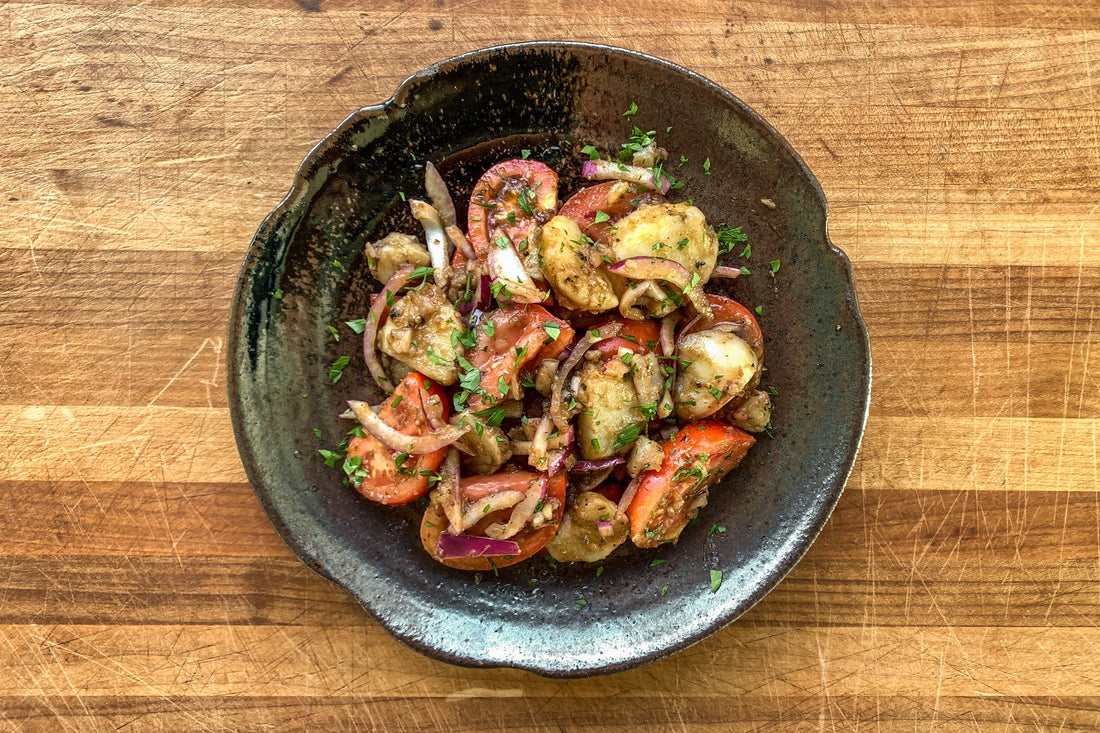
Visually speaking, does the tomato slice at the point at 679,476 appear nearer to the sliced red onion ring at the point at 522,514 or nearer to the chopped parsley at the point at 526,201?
the sliced red onion ring at the point at 522,514

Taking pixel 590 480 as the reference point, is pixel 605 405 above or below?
above

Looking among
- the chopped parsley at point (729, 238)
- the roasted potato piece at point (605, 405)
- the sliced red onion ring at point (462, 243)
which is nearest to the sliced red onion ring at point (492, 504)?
the roasted potato piece at point (605, 405)

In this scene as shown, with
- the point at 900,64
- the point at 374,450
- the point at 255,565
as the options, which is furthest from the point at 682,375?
the point at 255,565

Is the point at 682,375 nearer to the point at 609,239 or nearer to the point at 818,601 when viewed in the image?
the point at 609,239

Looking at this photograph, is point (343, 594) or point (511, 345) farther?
point (343, 594)

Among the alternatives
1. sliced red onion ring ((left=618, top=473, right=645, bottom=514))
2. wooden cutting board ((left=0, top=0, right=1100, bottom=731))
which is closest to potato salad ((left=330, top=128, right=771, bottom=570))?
sliced red onion ring ((left=618, top=473, right=645, bottom=514))

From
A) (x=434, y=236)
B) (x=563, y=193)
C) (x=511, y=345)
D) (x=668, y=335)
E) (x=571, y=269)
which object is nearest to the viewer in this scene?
(x=571, y=269)

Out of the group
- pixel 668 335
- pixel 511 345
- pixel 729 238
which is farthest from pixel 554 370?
pixel 729 238

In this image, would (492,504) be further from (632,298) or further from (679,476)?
(632,298)
